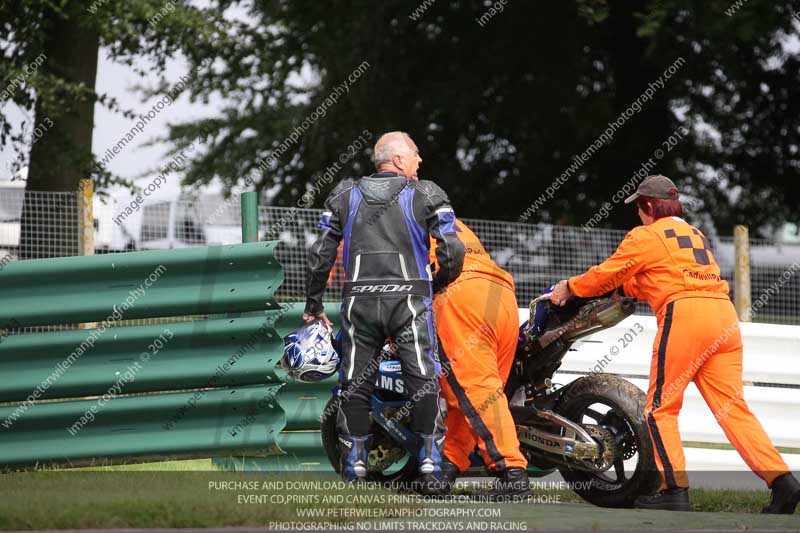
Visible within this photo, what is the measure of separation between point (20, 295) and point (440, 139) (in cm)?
1653

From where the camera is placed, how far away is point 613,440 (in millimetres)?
6586

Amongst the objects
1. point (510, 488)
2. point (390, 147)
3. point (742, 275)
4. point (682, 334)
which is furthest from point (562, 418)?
point (742, 275)

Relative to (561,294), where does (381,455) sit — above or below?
below

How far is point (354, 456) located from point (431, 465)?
40 cm

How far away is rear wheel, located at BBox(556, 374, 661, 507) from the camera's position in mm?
6484

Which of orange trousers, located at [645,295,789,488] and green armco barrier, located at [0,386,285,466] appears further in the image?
green armco barrier, located at [0,386,285,466]

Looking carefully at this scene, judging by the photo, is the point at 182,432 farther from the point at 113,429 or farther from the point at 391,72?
the point at 391,72

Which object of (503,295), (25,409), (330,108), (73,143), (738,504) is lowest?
(738,504)

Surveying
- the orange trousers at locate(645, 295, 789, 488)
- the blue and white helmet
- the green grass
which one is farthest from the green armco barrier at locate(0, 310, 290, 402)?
the green grass

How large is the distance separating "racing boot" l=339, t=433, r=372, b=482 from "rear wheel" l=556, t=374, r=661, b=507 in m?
1.11

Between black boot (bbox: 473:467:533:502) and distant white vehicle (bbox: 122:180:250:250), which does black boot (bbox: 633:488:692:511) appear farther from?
distant white vehicle (bbox: 122:180:250:250)

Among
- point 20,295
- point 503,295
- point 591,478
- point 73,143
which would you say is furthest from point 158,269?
point 73,143

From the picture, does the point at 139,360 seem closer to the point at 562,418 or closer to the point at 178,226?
the point at 562,418

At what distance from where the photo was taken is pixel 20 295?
7.45m
